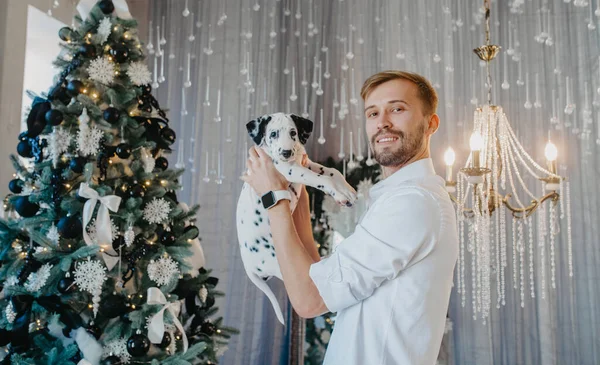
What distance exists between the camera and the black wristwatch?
58.4 inches

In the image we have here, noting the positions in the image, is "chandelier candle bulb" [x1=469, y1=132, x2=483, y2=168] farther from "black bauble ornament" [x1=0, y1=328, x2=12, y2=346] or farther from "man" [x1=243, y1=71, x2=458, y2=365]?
"black bauble ornament" [x1=0, y1=328, x2=12, y2=346]

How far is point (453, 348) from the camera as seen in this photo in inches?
152

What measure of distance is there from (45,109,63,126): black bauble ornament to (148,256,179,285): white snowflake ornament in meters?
0.64

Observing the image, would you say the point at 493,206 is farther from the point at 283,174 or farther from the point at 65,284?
the point at 65,284

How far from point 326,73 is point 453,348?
6.93ft

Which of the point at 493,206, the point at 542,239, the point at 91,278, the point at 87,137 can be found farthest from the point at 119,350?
the point at 542,239

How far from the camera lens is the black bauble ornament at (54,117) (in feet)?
7.09

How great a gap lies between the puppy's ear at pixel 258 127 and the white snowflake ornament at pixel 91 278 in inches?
35.8

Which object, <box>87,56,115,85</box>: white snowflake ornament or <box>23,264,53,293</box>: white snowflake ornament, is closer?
<box>23,264,53,293</box>: white snowflake ornament

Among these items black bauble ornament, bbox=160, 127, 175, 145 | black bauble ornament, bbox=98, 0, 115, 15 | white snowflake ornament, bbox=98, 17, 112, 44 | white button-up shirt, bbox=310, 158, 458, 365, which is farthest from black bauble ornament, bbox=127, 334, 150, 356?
black bauble ornament, bbox=98, 0, 115, 15

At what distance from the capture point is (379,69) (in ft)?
13.8

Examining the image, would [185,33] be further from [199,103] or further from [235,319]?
[235,319]

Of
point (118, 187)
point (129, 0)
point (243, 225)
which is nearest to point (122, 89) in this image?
point (118, 187)

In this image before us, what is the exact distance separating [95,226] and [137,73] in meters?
0.66
